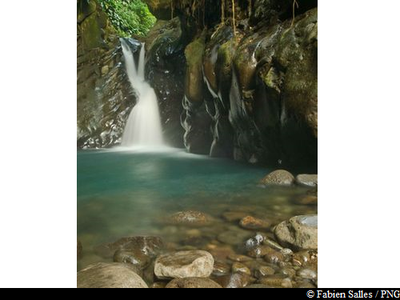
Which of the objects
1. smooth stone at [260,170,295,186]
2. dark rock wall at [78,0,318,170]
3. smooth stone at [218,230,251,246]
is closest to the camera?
smooth stone at [218,230,251,246]

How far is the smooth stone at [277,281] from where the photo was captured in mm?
2606

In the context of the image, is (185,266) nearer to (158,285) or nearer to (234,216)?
(158,285)

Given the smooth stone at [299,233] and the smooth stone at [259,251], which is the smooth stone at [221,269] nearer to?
the smooth stone at [259,251]

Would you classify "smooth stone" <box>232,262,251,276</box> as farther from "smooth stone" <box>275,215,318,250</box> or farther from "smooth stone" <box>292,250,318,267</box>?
"smooth stone" <box>275,215,318,250</box>

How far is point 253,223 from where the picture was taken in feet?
13.1

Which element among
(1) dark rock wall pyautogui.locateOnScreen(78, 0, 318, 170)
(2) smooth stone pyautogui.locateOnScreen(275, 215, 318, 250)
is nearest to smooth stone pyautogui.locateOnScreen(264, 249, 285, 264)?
(2) smooth stone pyautogui.locateOnScreen(275, 215, 318, 250)

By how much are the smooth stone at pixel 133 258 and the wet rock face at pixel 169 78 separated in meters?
9.44

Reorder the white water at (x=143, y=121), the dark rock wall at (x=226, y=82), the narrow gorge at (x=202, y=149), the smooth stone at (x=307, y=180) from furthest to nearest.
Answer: the white water at (x=143, y=121) → the dark rock wall at (x=226, y=82) → the smooth stone at (x=307, y=180) → the narrow gorge at (x=202, y=149)

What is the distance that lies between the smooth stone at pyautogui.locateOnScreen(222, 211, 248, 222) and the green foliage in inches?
596

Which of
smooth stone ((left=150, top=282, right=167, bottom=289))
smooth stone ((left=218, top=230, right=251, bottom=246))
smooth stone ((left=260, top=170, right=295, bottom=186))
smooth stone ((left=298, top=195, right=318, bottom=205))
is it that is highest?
smooth stone ((left=260, top=170, right=295, bottom=186))

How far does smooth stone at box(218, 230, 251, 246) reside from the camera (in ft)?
11.6

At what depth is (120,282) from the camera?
2260 millimetres

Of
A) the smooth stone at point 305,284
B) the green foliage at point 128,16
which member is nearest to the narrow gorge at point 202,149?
the smooth stone at point 305,284
